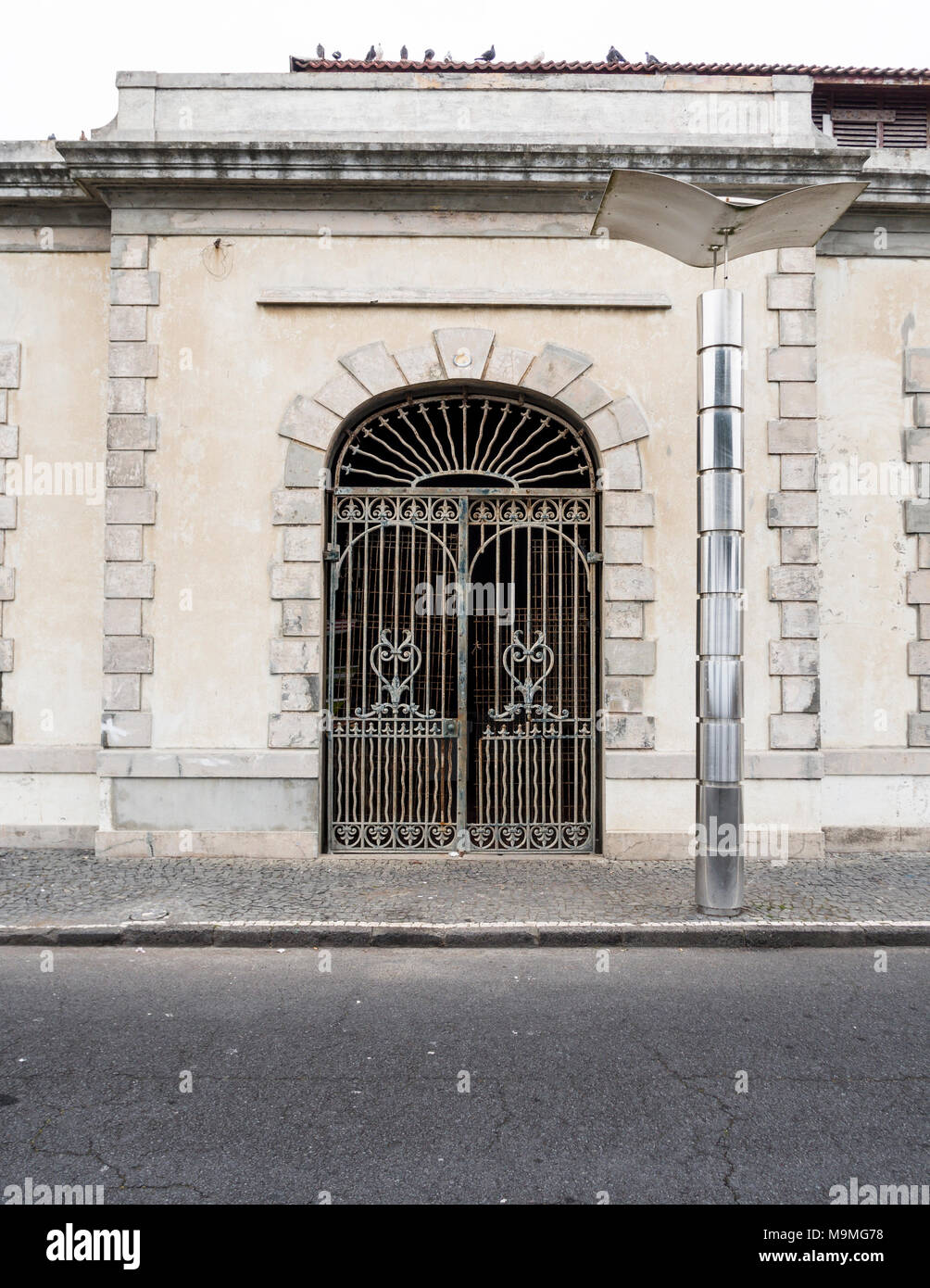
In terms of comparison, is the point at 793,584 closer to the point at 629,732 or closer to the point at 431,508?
the point at 629,732

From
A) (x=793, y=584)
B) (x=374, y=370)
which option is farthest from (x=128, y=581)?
(x=793, y=584)

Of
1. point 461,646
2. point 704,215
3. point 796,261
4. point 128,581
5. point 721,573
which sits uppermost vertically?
point 796,261

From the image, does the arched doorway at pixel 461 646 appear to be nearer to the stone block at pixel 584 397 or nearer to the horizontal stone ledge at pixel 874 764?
the stone block at pixel 584 397

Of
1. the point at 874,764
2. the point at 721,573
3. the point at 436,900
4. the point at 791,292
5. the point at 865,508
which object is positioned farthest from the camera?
the point at 865,508

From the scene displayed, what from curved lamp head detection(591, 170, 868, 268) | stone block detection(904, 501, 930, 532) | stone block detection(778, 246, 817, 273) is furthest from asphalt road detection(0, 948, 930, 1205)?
stone block detection(778, 246, 817, 273)

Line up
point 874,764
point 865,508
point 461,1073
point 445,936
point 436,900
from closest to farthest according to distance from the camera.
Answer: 1. point 461,1073
2. point 445,936
3. point 436,900
4. point 874,764
5. point 865,508

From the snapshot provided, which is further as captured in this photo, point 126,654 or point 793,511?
point 793,511

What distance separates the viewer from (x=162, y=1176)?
3.08 metres

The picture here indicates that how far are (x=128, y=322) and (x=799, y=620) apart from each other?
646 centimetres

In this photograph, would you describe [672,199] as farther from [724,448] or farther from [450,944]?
[450,944]

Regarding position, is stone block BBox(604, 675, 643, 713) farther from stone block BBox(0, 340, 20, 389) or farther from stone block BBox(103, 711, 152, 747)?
stone block BBox(0, 340, 20, 389)

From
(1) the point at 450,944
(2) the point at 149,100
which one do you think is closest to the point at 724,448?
(1) the point at 450,944

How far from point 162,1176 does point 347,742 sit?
17.4 ft

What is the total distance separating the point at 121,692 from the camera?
→ 318 inches
